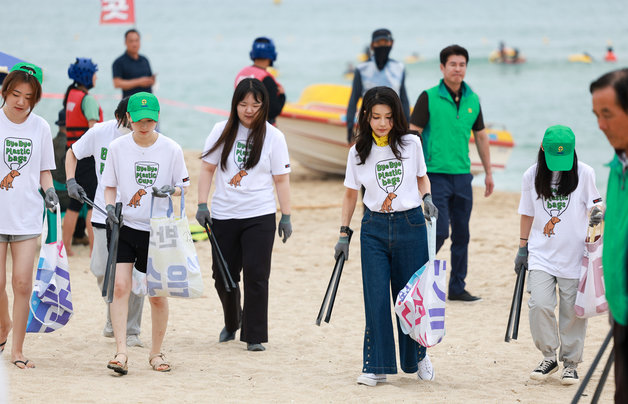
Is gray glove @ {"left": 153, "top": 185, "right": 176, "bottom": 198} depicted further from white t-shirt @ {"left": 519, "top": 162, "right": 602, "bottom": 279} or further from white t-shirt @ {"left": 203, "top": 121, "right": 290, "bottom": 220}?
white t-shirt @ {"left": 519, "top": 162, "right": 602, "bottom": 279}

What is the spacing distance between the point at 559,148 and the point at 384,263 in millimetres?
1183

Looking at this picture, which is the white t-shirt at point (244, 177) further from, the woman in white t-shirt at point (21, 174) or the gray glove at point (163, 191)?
the woman in white t-shirt at point (21, 174)


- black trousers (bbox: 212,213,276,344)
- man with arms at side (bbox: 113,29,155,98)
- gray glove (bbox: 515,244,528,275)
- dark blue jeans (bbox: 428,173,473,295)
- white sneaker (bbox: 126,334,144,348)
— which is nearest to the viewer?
gray glove (bbox: 515,244,528,275)

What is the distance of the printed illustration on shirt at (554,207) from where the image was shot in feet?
17.3

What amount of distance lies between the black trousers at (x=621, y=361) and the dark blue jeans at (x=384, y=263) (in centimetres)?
206

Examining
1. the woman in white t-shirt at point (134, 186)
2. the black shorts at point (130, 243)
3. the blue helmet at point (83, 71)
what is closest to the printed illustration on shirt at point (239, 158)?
the woman in white t-shirt at point (134, 186)

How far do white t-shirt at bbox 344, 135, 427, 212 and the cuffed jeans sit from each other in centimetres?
86

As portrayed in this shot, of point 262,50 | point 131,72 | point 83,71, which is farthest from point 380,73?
point 131,72

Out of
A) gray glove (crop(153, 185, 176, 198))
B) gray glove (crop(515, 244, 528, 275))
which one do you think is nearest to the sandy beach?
gray glove (crop(515, 244, 528, 275))

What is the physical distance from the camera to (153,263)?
5305 mm

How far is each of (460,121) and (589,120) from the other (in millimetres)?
21814

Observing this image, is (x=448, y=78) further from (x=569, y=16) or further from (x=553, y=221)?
(x=569, y=16)

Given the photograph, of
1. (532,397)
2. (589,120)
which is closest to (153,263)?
(532,397)

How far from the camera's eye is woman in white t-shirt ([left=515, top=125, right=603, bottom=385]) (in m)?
5.20
